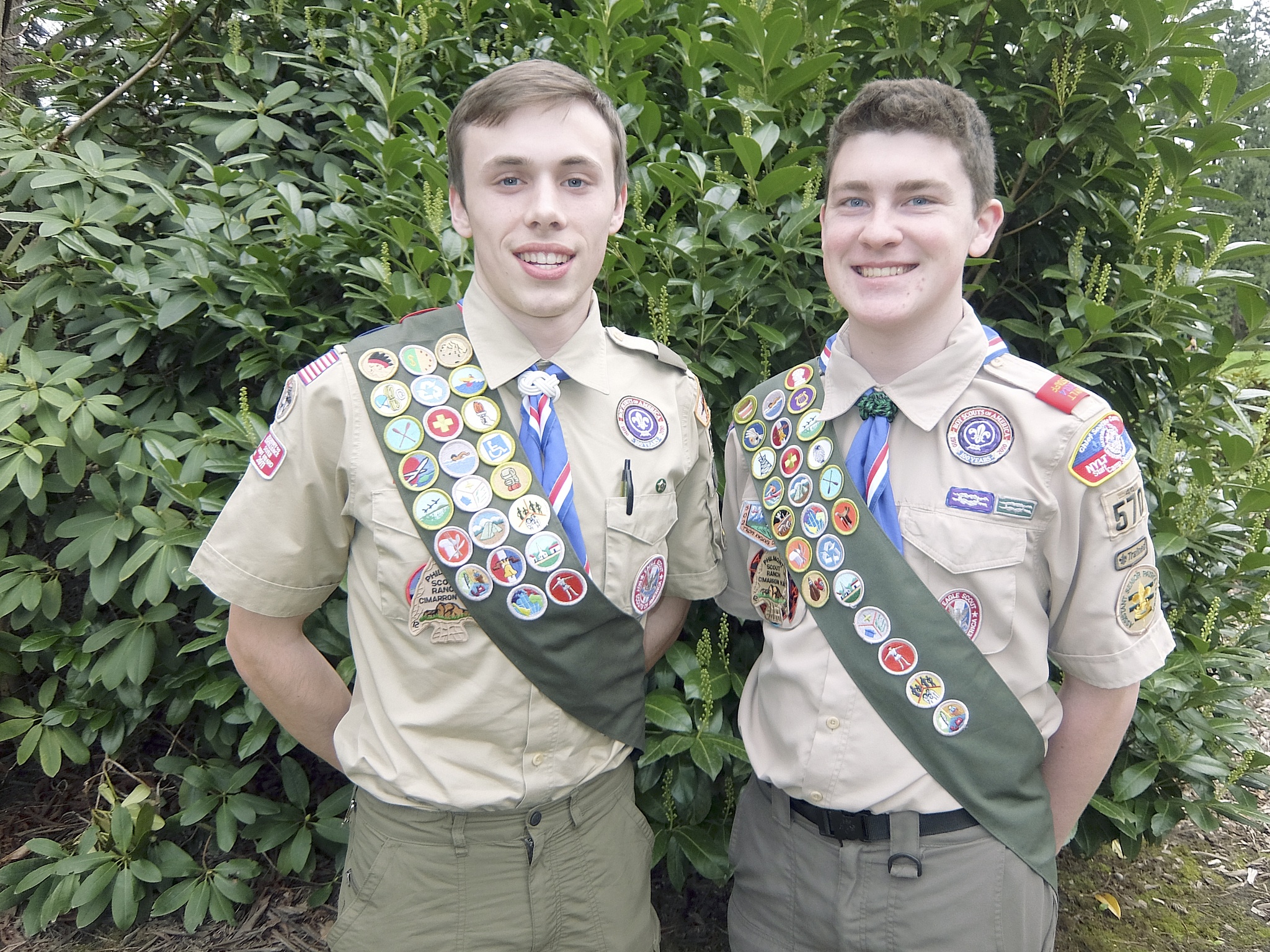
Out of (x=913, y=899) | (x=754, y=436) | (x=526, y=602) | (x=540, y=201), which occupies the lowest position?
(x=913, y=899)

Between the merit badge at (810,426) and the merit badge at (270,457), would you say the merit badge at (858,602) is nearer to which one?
the merit badge at (810,426)

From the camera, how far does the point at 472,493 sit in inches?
73.9

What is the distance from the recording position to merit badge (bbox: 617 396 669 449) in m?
2.03

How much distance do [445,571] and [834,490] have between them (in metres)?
0.82

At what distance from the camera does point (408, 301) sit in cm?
234

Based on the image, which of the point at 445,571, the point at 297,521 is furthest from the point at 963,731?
the point at 297,521

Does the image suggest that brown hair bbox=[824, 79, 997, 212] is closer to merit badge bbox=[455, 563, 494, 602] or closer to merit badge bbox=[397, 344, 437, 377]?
merit badge bbox=[397, 344, 437, 377]

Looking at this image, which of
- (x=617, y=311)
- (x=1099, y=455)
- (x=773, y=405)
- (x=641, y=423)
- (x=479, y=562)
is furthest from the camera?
(x=617, y=311)

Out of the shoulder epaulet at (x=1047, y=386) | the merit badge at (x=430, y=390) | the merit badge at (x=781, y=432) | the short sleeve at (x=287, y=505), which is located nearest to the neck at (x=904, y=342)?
the shoulder epaulet at (x=1047, y=386)

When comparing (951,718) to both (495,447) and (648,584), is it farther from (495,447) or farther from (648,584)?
(495,447)

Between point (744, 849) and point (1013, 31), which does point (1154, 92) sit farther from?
point (744, 849)

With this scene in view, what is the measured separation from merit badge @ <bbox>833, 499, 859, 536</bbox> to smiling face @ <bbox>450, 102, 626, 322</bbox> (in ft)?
2.29

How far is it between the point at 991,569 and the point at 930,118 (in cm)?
89

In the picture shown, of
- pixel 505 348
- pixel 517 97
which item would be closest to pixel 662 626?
pixel 505 348
